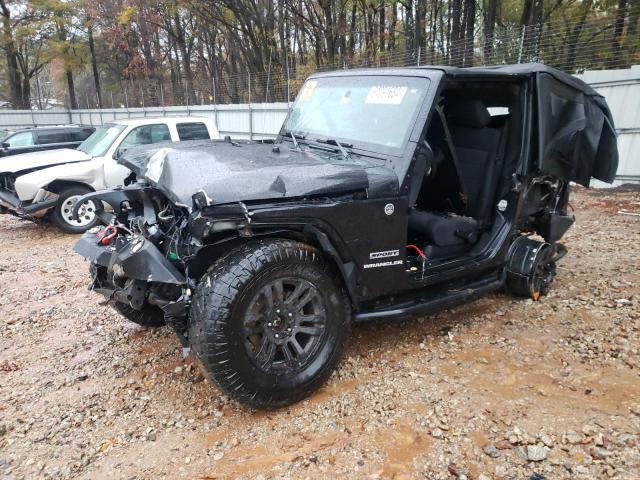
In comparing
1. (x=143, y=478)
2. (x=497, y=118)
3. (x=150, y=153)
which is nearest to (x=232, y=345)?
(x=143, y=478)

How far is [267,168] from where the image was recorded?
2926mm

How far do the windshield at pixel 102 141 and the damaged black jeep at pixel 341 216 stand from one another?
485cm

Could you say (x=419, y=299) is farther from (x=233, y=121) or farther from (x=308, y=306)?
(x=233, y=121)

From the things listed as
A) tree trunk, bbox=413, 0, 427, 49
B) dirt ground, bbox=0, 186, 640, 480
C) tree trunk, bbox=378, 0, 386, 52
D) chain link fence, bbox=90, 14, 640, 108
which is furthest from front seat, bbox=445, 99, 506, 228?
tree trunk, bbox=378, 0, 386, 52

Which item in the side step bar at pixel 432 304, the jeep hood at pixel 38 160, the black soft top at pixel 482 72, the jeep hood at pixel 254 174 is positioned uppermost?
the black soft top at pixel 482 72

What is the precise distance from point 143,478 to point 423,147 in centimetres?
269

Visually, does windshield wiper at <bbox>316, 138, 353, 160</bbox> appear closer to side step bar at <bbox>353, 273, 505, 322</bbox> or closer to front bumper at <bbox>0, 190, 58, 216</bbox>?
side step bar at <bbox>353, 273, 505, 322</bbox>

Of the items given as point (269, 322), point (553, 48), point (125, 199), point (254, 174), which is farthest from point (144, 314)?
point (553, 48)

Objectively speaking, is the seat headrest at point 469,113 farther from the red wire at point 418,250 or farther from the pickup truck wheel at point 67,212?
the pickup truck wheel at point 67,212

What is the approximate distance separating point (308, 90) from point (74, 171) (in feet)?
16.8

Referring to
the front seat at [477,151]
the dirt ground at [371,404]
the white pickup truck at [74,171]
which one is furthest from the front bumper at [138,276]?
the white pickup truck at [74,171]

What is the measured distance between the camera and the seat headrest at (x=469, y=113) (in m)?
4.13

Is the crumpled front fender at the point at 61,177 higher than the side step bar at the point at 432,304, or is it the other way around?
the crumpled front fender at the point at 61,177

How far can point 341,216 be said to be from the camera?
2924 mm
